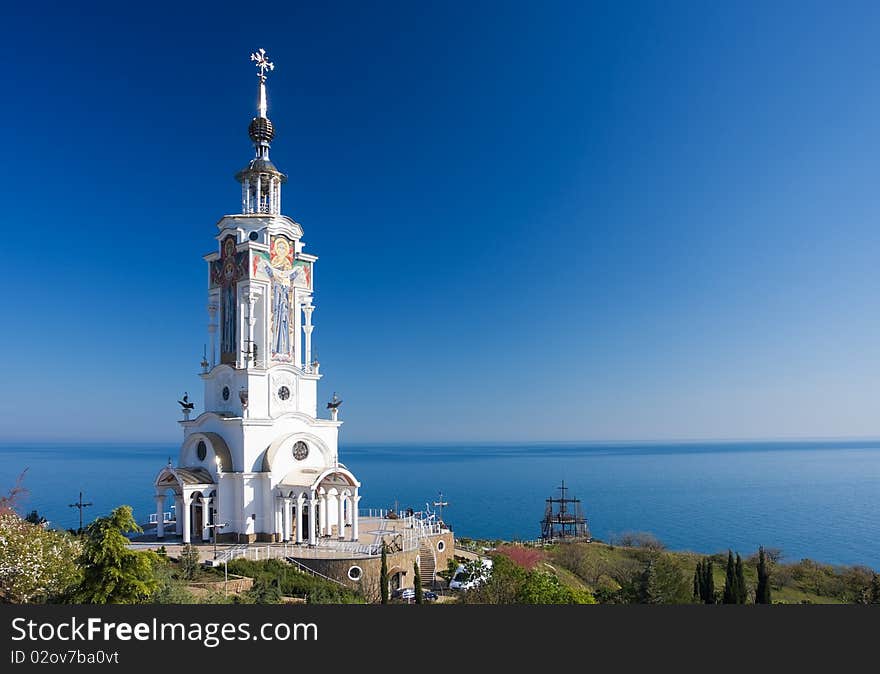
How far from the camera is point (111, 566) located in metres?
14.0

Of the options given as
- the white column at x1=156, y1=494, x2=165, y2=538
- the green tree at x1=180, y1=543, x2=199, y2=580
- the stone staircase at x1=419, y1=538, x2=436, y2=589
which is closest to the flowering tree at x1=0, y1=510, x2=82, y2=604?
the green tree at x1=180, y1=543, x2=199, y2=580

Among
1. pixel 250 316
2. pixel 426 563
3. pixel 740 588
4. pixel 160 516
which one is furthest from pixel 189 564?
pixel 740 588

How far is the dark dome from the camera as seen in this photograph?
33.4 m

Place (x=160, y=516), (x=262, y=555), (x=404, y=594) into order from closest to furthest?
(x=404, y=594) < (x=262, y=555) < (x=160, y=516)

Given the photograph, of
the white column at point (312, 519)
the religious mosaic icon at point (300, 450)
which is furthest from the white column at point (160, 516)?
the white column at point (312, 519)

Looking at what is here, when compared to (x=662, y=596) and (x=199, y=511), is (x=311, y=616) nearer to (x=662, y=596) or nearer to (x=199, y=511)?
(x=662, y=596)

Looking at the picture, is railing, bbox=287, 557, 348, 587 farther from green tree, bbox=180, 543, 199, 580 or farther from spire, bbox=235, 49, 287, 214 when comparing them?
spire, bbox=235, 49, 287, 214

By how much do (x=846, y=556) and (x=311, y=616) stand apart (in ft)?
213

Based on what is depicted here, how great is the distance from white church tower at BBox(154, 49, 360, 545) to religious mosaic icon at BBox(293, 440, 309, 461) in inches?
1.9

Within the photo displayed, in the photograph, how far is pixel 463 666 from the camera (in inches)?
448

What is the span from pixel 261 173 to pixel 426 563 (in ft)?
69.2

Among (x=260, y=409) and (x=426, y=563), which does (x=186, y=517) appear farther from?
(x=426, y=563)

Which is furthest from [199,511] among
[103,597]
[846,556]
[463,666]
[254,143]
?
[846,556]

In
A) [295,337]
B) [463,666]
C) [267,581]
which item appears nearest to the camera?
[463,666]
